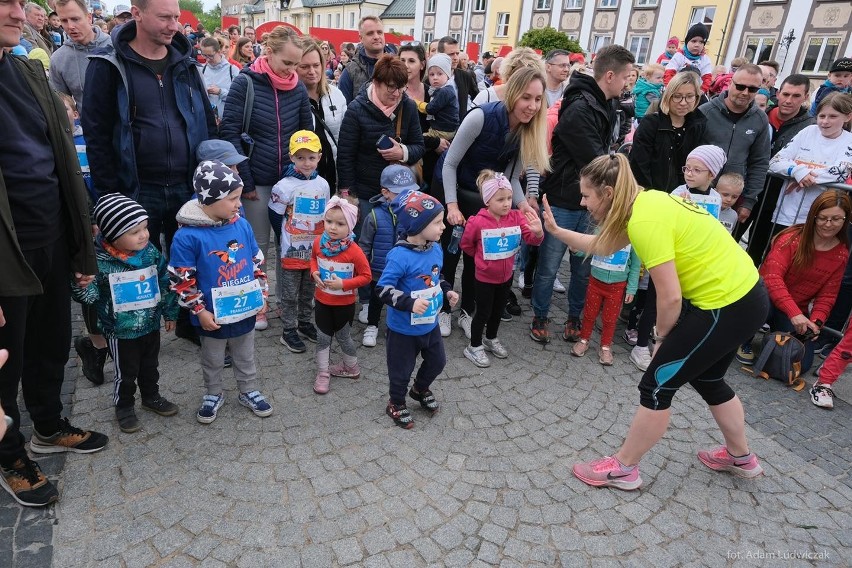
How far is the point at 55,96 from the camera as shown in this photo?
278 cm

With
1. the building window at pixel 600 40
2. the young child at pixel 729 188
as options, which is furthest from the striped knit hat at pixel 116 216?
the building window at pixel 600 40

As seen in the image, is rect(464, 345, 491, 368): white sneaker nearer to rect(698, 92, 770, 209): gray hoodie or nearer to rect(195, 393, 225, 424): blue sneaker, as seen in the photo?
rect(195, 393, 225, 424): blue sneaker

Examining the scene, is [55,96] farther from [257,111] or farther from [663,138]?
[663,138]

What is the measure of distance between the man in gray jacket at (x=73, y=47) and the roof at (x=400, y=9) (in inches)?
2468

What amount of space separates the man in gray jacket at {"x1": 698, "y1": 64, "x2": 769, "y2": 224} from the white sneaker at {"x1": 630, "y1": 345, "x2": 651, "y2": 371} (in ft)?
6.77

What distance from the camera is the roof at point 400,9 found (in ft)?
202

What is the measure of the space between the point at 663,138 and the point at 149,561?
500 centimetres

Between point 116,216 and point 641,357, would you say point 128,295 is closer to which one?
point 116,216

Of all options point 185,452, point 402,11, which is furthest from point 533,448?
point 402,11

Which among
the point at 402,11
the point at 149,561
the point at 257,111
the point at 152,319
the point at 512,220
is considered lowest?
the point at 149,561

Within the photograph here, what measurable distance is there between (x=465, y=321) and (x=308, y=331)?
4.95 feet

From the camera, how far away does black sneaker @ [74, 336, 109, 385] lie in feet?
12.8

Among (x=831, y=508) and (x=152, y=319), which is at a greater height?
(x=152, y=319)

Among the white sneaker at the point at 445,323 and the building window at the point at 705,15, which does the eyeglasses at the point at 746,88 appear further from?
the building window at the point at 705,15
